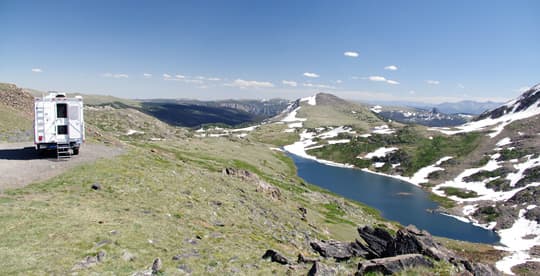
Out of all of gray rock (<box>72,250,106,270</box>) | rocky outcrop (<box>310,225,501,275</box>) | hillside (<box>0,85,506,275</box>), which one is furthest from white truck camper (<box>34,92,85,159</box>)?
rocky outcrop (<box>310,225,501,275</box>)

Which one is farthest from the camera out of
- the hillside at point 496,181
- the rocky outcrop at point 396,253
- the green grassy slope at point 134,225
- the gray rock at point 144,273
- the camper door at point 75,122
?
the hillside at point 496,181

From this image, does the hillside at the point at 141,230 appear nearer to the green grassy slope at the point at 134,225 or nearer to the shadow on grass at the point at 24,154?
the green grassy slope at the point at 134,225

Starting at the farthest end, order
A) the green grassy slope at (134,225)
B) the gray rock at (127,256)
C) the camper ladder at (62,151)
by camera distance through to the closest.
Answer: the camper ladder at (62,151)
the gray rock at (127,256)
the green grassy slope at (134,225)

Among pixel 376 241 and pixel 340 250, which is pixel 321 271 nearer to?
pixel 340 250

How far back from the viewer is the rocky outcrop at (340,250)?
24.8 m

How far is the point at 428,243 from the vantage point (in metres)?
22.8

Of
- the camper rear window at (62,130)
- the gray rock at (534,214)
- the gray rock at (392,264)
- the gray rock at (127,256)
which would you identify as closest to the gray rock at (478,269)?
the gray rock at (392,264)

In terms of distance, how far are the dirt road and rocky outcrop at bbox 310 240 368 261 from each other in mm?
25860

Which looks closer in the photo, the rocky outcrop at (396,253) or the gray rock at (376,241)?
the rocky outcrop at (396,253)

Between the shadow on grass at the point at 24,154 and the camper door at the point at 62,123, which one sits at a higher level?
the camper door at the point at 62,123

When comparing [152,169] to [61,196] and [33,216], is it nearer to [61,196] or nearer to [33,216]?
[61,196]

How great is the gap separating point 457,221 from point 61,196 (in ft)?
407

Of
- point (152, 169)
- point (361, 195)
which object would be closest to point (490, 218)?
point (361, 195)

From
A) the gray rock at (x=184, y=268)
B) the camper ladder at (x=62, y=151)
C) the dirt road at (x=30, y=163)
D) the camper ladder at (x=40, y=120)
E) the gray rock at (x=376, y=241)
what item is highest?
the camper ladder at (x=40, y=120)
